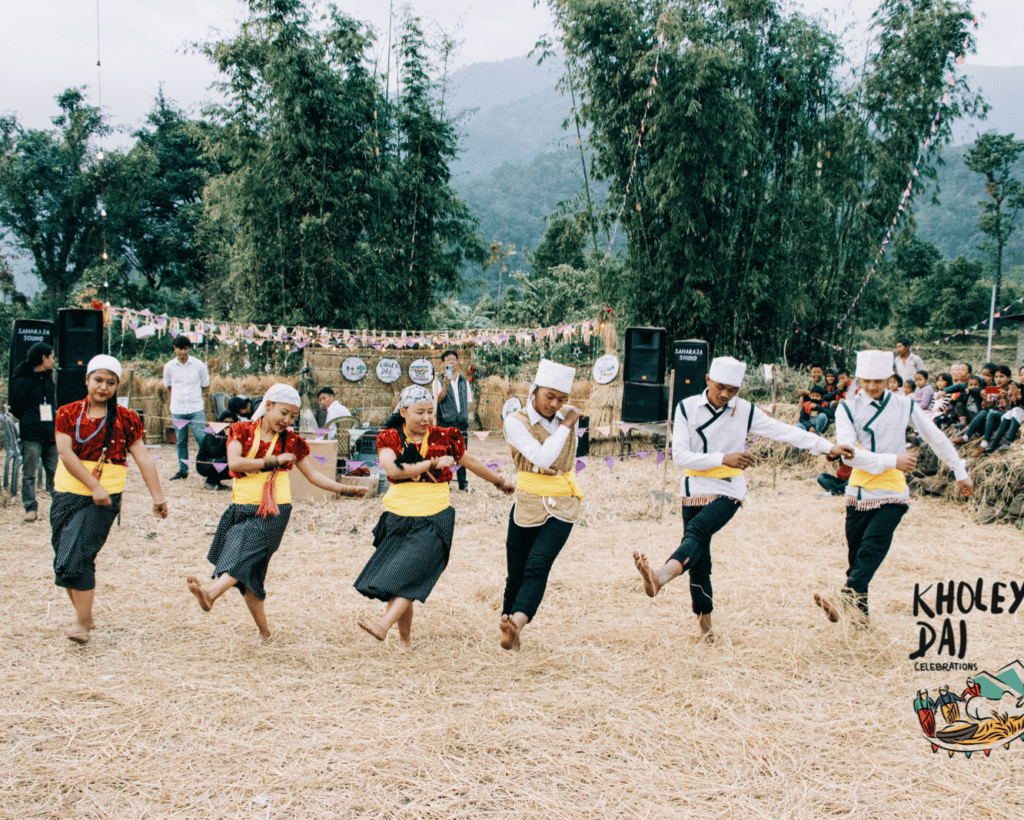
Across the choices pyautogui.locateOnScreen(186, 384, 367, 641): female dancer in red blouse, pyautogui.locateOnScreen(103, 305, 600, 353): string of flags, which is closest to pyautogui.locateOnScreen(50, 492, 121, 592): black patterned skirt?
pyautogui.locateOnScreen(186, 384, 367, 641): female dancer in red blouse

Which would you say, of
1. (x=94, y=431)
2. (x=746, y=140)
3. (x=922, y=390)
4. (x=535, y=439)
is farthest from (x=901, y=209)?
(x=94, y=431)

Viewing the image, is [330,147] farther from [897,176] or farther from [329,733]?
[329,733]

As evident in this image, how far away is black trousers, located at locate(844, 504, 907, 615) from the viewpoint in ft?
11.6

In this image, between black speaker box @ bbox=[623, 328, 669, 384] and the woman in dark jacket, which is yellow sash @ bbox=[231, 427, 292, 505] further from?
black speaker box @ bbox=[623, 328, 669, 384]

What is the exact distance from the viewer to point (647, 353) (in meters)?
8.60

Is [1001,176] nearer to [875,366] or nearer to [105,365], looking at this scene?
[875,366]

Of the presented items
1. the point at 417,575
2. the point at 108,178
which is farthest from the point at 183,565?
the point at 108,178

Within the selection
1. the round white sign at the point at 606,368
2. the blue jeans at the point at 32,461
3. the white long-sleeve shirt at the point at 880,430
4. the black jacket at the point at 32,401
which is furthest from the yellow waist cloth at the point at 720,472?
the round white sign at the point at 606,368

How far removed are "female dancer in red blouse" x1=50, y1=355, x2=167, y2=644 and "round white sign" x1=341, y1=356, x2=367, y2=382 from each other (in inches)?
333

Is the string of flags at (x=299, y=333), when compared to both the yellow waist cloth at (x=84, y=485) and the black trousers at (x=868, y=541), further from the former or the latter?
the black trousers at (x=868, y=541)

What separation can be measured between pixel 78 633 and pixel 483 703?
2.01 meters

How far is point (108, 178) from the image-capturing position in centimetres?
2272

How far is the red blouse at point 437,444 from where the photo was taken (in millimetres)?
3266

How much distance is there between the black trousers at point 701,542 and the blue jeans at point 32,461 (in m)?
5.14
